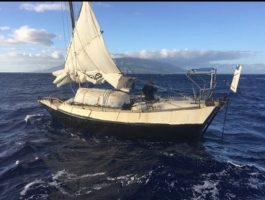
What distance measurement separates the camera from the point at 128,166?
20.6 meters

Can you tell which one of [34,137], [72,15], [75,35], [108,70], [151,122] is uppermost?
[72,15]

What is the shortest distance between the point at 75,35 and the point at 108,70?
17.2 feet

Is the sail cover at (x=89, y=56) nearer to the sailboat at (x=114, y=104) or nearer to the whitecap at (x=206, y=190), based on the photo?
the sailboat at (x=114, y=104)

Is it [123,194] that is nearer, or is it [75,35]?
[123,194]

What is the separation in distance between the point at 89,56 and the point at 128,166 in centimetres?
1361

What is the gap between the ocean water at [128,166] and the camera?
1683 cm

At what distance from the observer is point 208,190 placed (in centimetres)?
1691

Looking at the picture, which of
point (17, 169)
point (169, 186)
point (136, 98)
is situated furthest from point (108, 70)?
point (169, 186)

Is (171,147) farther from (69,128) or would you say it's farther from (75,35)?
(75,35)

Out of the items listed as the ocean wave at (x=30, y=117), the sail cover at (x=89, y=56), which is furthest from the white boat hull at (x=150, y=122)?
the ocean wave at (x=30, y=117)

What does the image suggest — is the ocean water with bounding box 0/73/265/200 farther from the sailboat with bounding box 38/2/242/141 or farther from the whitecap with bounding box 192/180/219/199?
the sailboat with bounding box 38/2/242/141

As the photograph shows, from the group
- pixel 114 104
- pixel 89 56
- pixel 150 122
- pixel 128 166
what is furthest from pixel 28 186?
pixel 89 56

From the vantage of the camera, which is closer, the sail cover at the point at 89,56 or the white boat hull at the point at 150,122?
the white boat hull at the point at 150,122

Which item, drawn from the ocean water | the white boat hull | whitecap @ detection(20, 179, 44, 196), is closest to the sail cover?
the white boat hull
